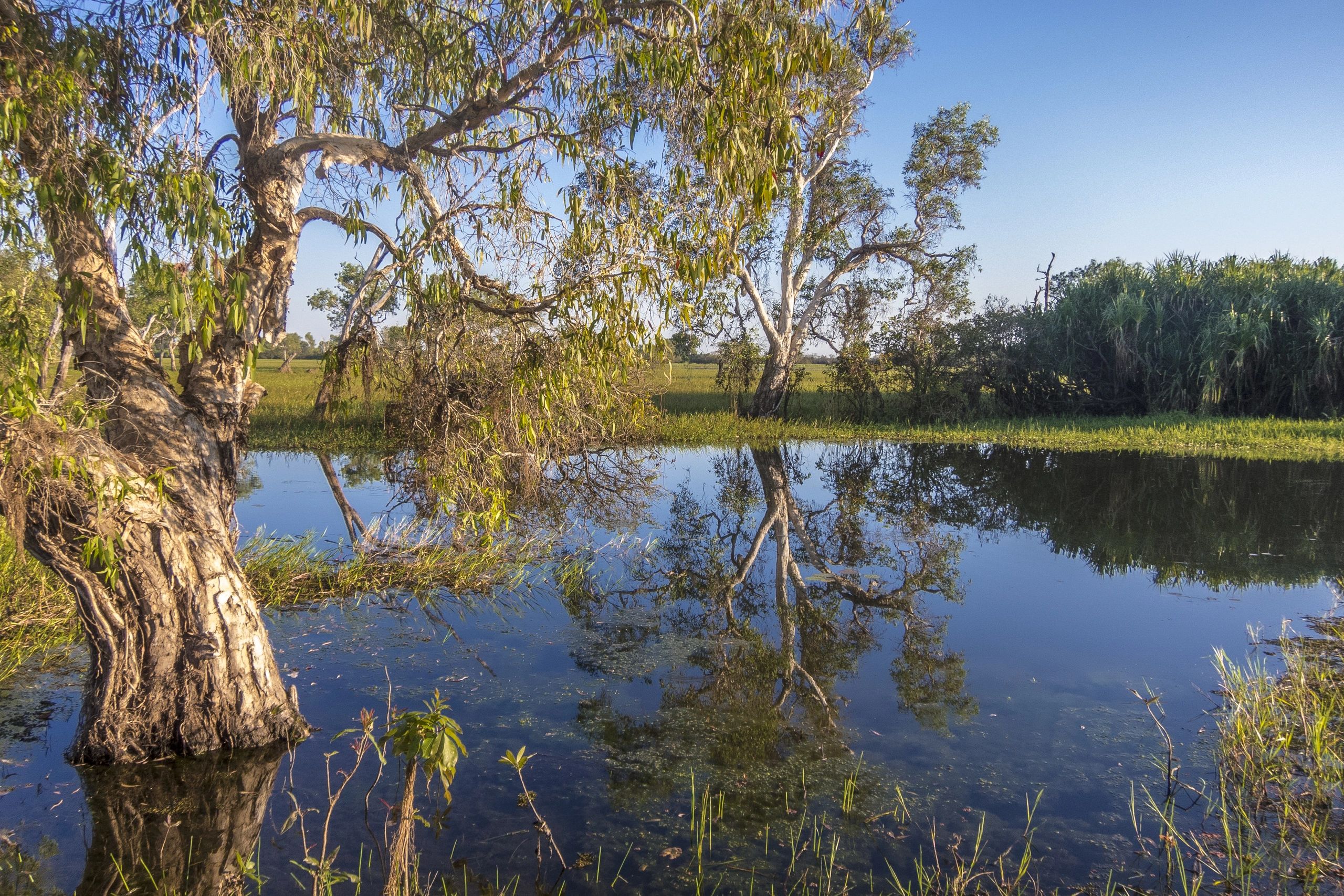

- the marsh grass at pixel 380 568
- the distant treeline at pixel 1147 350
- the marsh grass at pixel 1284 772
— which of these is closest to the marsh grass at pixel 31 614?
the marsh grass at pixel 380 568

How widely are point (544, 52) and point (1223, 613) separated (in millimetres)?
6702

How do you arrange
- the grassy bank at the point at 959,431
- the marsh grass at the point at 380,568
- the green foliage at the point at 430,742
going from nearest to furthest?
the green foliage at the point at 430,742
the marsh grass at the point at 380,568
the grassy bank at the point at 959,431

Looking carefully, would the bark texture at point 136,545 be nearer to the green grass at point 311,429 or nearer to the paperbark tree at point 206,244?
the paperbark tree at point 206,244

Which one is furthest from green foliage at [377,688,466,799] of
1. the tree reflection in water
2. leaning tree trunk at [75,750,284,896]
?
the tree reflection in water

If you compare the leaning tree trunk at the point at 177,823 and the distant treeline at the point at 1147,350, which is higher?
the distant treeline at the point at 1147,350

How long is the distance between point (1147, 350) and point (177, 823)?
78.9 ft

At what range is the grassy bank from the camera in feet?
53.2

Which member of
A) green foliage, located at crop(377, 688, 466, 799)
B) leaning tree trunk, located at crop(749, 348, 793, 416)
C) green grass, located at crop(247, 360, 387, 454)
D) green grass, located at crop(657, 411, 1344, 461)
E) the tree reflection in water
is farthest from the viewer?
leaning tree trunk, located at crop(749, 348, 793, 416)

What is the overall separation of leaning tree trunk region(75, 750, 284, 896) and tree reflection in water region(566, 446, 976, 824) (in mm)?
1624

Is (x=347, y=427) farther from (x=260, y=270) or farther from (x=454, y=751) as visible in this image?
(x=454, y=751)

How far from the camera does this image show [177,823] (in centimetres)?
359

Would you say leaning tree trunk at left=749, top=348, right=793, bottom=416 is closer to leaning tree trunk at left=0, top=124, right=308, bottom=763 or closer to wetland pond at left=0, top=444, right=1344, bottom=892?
wetland pond at left=0, top=444, right=1344, bottom=892

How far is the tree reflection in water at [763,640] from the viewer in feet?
14.0

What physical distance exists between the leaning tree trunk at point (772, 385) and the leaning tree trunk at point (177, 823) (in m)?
17.0
